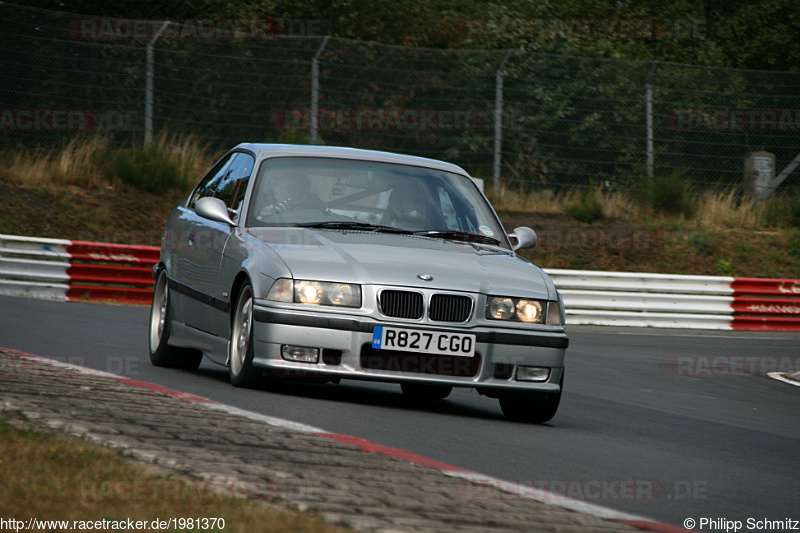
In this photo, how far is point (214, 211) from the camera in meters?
8.52

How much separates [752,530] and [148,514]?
2.51 metres

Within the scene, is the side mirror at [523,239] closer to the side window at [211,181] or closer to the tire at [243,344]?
the tire at [243,344]

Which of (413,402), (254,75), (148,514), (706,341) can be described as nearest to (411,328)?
(413,402)

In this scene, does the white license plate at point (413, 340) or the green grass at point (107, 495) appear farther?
the white license plate at point (413, 340)

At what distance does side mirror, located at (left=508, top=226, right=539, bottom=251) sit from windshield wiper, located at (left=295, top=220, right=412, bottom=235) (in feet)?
3.05

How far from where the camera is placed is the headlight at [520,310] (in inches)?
307

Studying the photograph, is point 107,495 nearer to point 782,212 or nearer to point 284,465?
point 284,465

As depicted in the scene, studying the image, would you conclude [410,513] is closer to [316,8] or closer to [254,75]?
[254,75]

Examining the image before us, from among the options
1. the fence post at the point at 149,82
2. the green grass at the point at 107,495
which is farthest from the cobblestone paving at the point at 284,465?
the fence post at the point at 149,82

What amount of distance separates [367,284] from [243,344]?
3.34ft

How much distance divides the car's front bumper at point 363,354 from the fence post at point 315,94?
15.3 metres

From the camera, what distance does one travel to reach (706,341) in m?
19.7

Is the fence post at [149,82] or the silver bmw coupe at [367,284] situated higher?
the fence post at [149,82]

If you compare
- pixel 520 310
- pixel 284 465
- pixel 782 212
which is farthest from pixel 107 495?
pixel 782 212
